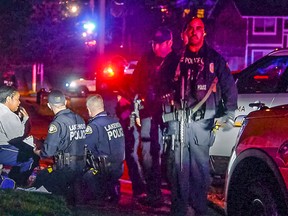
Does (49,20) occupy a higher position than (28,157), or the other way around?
(49,20)

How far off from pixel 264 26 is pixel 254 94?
171 ft

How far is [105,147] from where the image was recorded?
8.07 meters

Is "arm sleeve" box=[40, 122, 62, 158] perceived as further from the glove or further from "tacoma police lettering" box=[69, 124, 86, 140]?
the glove

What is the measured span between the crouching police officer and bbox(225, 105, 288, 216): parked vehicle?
7.53 ft

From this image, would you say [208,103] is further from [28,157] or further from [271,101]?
[28,157]

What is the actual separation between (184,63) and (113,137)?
190cm

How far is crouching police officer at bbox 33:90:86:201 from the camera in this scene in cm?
749

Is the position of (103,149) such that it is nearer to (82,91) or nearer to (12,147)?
(12,147)

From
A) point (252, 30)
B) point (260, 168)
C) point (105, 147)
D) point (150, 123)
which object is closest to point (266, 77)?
point (150, 123)

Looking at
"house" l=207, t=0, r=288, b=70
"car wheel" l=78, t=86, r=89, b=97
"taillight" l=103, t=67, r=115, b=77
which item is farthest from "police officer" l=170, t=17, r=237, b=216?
"house" l=207, t=0, r=288, b=70

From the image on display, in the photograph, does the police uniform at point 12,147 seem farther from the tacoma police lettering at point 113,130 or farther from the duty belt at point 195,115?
the duty belt at point 195,115

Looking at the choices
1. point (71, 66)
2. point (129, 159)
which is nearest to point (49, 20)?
point (71, 66)

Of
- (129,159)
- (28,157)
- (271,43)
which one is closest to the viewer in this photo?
(28,157)

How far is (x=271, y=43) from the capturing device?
193ft
